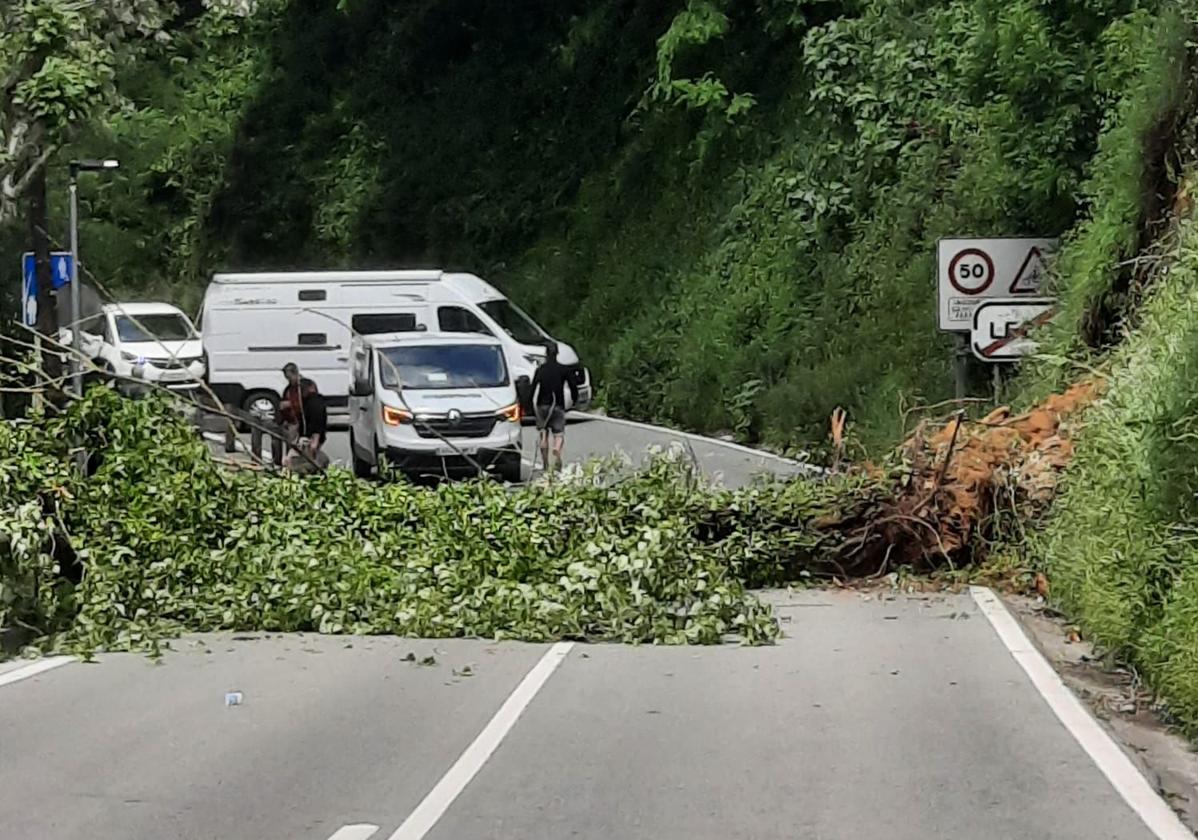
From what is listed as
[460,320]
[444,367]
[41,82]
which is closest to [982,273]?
[444,367]

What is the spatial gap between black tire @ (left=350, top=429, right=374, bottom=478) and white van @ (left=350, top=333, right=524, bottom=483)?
0.8 inches

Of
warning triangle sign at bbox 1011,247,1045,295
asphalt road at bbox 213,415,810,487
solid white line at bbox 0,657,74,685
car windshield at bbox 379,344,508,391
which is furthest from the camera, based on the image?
asphalt road at bbox 213,415,810,487

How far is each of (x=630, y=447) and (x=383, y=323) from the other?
17.9ft

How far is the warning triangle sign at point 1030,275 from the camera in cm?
2080

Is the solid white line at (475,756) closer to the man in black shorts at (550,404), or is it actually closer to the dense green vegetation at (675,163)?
the dense green vegetation at (675,163)

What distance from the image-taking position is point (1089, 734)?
32.3 feet

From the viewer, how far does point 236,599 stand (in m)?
14.1

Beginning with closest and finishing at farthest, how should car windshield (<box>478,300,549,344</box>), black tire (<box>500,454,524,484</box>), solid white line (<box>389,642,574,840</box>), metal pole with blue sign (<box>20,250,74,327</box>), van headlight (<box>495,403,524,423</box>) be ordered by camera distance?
solid white line (<box>389,642,574,840</box>) → black tire (<box>500,454,524,484</box>) → van headlight (<box>495,403,524,423</box>) → metal pole with blue sign (<box>20,250,74,327</box>) → car windshield (<box>478,300,549,344</box>)

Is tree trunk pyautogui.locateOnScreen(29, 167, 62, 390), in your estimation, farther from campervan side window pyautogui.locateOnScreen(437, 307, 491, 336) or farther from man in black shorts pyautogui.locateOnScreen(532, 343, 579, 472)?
man in black shorts pyautogui.locateOnScreen(532, 343, 579, 472)

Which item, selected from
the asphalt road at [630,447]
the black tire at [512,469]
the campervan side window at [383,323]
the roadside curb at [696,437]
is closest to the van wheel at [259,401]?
the asphalt road at [630,447]

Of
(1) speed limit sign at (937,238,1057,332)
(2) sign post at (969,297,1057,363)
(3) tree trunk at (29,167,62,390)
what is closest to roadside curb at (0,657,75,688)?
(2) sign post at (969,297,1057,363)

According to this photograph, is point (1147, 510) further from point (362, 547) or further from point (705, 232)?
point (705, 232)

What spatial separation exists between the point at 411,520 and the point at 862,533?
3.76m

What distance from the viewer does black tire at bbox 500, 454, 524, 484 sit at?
2356cm
